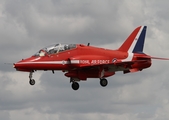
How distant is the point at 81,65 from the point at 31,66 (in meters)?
5.86

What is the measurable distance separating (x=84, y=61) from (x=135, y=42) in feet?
29.3

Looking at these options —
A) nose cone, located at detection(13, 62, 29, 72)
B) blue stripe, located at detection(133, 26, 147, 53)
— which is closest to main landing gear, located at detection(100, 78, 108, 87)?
blue stripe, located at detection(133, 26, 147, 53)

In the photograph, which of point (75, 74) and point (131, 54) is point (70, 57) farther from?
point (131, 54)

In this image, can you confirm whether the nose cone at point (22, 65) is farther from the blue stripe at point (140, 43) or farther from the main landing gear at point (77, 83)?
the blue stripe at point (140, 43)

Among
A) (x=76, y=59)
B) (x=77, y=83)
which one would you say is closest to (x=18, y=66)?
(x=76, y=59)

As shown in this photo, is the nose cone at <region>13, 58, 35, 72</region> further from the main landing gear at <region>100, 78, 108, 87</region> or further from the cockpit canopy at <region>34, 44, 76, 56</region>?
the main landing gear at <region>100, 78, 108, 87</region>

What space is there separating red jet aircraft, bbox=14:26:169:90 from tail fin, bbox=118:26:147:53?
11 centimetres

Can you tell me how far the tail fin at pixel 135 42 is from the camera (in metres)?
76.2

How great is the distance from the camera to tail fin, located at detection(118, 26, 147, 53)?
76.2m

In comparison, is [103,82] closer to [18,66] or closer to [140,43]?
[140,43]

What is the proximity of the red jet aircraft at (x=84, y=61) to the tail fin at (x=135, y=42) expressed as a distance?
11 centimetres

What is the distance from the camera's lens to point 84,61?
70.6 m

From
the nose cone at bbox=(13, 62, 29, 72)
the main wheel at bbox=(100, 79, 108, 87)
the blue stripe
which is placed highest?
the blue stripe

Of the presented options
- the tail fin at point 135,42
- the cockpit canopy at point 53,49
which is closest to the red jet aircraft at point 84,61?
the cockpit canopy at point 53,49
